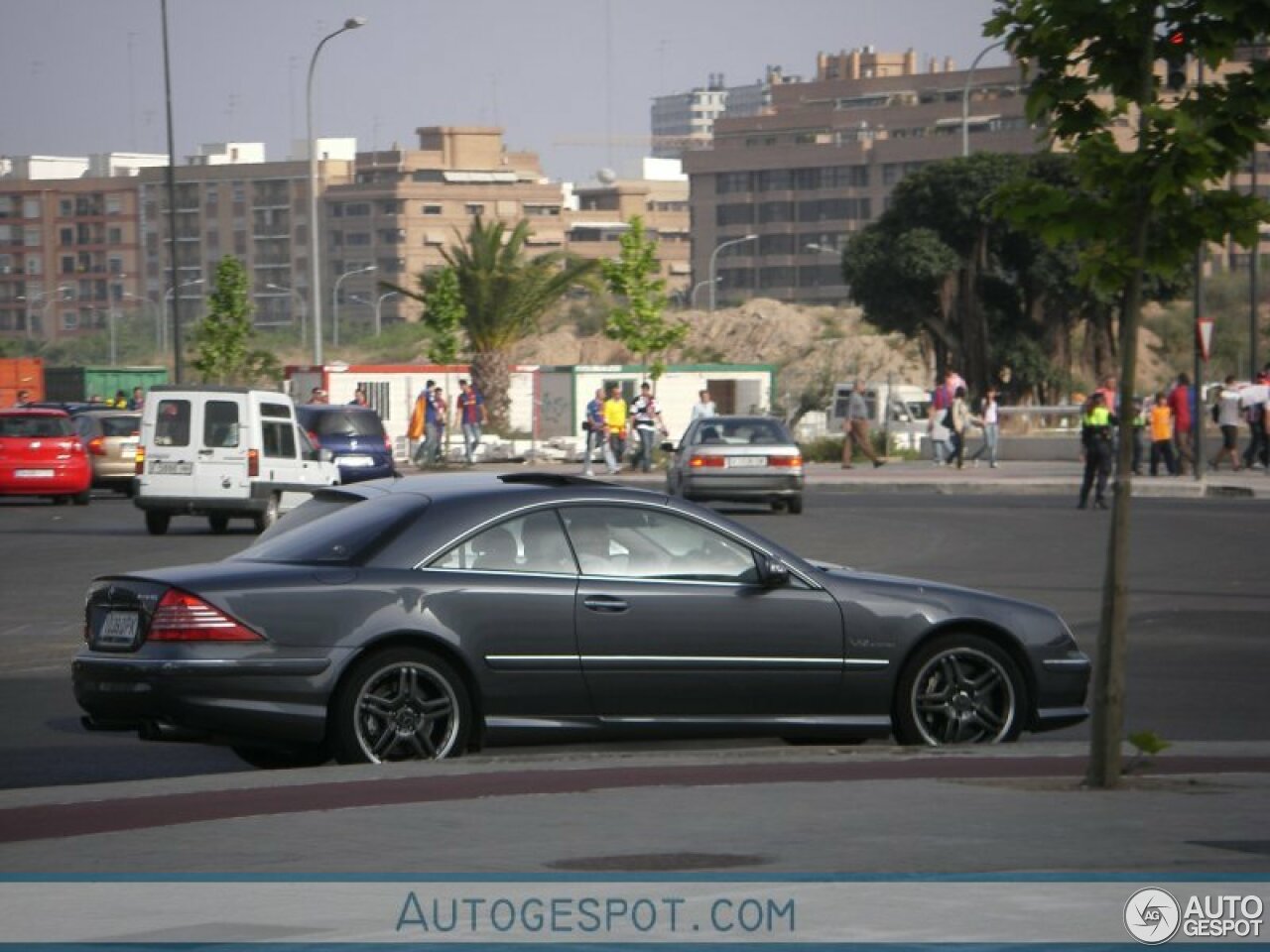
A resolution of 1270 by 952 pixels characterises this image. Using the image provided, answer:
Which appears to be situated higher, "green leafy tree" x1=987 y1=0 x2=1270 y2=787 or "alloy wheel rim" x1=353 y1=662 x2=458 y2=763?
"green leafy tree" x1=987 y1=0 x2=1270 y2=787

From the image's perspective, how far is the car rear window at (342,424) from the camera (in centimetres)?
3747

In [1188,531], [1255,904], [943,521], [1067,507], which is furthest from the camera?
[1067,507]

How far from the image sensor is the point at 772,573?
10758mm

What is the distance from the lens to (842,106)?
18800cm

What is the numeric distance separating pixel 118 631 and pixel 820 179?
15951cm

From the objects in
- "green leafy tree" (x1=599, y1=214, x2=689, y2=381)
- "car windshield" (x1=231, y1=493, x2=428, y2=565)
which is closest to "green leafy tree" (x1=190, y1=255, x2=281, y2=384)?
"green leafy tree" (x1=599, y1=214, x2=689, y2=381)

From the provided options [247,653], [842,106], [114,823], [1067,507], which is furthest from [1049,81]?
[842,106]

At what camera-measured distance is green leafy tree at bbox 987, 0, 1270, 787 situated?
9.08m

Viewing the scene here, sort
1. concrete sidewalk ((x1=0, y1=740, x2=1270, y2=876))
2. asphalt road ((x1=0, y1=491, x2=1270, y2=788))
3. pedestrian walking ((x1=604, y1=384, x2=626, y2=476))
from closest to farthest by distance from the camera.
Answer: concrete sidewalk ((x1=0, y1=740, x2=1270, y2=876))
asphalt road ((x1=0, y1=491, x2=1270, y2=788))
pedestrian walking ((x1=604, y1=384, x2=626, y2=476))

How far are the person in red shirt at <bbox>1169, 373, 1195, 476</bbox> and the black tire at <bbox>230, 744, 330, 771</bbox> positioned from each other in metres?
33.1

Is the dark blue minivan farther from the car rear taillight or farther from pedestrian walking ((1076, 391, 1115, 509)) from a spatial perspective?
the car rear taillight

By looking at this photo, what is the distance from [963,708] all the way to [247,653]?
143 inches

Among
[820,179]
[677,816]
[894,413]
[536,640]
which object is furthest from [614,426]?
[820,179]

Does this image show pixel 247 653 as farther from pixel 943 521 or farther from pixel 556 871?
pixel 943 521
